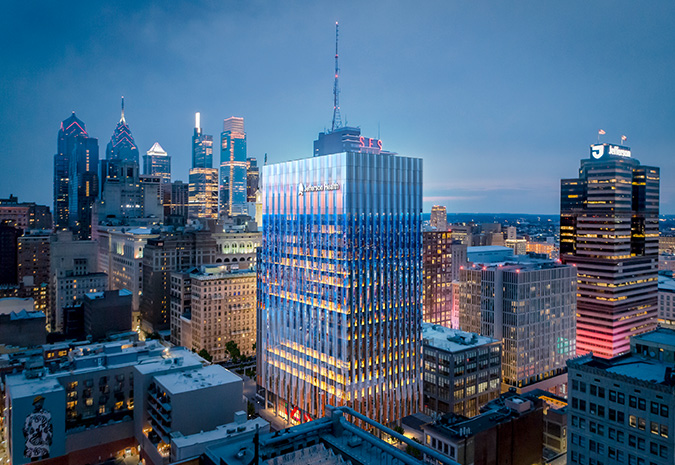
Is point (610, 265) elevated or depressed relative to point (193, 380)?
elevated

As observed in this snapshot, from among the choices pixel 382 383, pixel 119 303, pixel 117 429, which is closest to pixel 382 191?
pixel 382 383

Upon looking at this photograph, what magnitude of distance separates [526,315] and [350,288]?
243 feet

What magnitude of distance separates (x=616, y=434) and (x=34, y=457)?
98.7 m

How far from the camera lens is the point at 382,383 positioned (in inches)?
4402

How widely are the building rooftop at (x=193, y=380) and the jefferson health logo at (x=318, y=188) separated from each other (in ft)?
146

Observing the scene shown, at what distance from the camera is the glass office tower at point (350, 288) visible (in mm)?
108812

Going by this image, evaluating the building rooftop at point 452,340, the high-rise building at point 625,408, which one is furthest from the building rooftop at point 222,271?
the high-rise building at point 625,408

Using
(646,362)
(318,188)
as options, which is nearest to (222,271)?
(318,188)

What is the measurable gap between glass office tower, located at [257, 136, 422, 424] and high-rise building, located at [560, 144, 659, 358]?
330 ft

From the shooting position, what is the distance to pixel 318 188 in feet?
382

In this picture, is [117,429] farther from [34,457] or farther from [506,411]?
[506,411]

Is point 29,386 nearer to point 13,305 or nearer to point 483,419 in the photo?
point 13,305

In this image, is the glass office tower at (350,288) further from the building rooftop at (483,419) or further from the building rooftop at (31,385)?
the building rooftop at (31,385)

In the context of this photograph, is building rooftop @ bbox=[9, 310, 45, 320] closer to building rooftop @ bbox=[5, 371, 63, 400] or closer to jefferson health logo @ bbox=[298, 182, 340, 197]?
building rooftop @ bbox=[5, 371, 63, 400]
